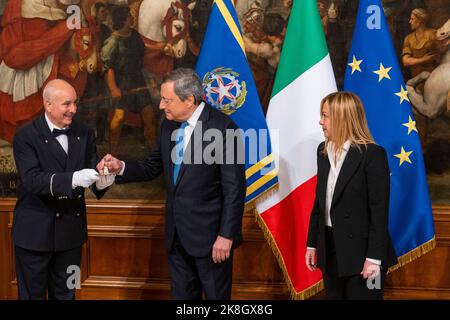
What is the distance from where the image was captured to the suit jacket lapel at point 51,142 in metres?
3.53

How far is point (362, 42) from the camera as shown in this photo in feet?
13.6

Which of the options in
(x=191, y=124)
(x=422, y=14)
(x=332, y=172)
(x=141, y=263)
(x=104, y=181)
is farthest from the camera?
(x=141, y=263)

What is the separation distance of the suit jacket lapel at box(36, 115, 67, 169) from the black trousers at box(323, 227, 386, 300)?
1.70 metres

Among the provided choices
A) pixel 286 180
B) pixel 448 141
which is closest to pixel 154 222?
pixel 286 180

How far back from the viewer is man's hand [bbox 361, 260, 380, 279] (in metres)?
3.08

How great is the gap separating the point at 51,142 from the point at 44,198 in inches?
14.2

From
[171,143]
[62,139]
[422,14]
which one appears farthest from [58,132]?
[422,14]

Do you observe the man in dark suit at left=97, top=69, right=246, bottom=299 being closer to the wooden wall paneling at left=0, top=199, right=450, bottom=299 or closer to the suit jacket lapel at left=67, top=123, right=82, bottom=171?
the suit jacket lapel at left=67, top=123, right=82, bottom=171

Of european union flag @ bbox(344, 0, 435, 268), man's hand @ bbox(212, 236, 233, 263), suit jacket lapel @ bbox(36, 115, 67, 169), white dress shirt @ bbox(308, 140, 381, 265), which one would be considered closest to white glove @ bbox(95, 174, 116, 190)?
suit jacket lapel @ bbox(36, 115, 67, 169)

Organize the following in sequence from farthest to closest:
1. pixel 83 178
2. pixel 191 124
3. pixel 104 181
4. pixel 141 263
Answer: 1. pixel 141 263
2. pixel 104 181
3. pixel 191 124
4. pixel 83 178

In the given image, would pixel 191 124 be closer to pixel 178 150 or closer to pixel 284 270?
pixel 178 150

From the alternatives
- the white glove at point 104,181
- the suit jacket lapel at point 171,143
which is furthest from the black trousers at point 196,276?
the white glove at point 104,181

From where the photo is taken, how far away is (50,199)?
3568 millimetres

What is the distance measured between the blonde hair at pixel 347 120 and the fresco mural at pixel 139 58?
4.98 ft
